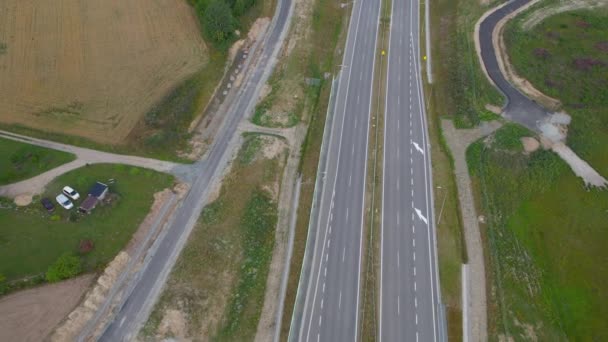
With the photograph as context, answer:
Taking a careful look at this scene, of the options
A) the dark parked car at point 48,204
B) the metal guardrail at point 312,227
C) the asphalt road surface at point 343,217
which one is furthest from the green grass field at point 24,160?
A: the asphalt road surface at point 343,217

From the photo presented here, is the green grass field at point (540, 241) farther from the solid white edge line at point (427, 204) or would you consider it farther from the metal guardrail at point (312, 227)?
the metal guardrail at point (312, 227)

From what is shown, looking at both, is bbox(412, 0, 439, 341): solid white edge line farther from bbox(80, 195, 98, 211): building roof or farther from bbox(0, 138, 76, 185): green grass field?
bbox(0, 138, 76, 185): green grass field

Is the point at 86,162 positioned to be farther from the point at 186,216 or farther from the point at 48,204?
the point at 186,216

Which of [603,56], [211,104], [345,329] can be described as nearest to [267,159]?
[211,104]

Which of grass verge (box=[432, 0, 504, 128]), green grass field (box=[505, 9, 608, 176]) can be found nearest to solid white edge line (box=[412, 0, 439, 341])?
grass verge (box=[432, 0, 504, 128])

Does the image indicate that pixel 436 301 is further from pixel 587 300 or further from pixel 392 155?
pixel 392 155

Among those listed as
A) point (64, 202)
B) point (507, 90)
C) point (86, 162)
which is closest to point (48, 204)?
point (64, 202)

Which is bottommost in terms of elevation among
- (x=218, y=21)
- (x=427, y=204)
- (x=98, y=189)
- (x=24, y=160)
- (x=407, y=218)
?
(x=98, y=189)

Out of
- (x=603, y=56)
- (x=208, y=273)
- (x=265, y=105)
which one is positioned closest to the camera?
(x=208, y=273)
